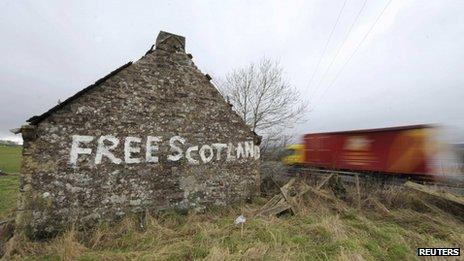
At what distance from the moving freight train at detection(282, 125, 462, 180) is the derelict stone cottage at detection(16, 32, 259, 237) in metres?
7.59

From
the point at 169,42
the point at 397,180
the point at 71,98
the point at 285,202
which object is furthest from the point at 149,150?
the point at 397,180

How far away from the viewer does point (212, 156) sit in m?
8.85

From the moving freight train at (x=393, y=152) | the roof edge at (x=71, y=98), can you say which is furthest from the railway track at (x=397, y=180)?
the roof edge at (x=71, y=98)

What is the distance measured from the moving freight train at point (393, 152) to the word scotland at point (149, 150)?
25.2ft

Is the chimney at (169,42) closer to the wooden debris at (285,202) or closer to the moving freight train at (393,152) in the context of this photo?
the wooden debris at (285,202)

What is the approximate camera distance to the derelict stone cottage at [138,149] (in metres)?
6.63

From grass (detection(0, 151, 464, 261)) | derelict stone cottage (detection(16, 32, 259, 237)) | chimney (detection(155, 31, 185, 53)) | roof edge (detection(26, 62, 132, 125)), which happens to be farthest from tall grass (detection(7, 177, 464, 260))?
chimney (detection(155, 31, 185, 53))

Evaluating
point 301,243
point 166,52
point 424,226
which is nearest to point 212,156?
point 166,52

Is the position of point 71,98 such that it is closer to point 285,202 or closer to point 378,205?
point 285,202

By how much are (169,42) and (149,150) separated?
3296mm

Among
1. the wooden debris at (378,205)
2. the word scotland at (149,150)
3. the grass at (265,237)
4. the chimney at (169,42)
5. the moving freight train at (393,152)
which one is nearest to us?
the grass at (265,237)

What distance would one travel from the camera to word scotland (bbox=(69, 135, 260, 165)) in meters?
7.08

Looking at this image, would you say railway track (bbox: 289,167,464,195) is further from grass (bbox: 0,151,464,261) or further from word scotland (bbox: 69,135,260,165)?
word scotland (bbox: 69,135,260,165)

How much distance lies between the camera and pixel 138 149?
771 centimetres
